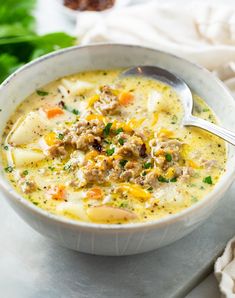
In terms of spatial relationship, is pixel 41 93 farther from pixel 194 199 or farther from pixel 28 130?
pixel 194 199

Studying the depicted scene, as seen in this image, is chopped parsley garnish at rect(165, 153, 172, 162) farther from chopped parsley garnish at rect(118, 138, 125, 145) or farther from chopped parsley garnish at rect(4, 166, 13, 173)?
chopped parsley garnish at rect(4, 166, 13, 173)

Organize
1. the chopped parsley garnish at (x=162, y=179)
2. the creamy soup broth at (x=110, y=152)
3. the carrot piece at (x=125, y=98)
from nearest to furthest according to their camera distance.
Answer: the creamy soup broth at (x=110, y=152)
the chopped parsley garnish at (x=162, y=179)
the carrot piece at (x=125, y=98)

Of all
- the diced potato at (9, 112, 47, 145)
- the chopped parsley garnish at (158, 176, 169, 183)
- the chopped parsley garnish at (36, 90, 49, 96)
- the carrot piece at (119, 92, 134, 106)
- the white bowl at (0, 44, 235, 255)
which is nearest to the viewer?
the white bowl at (0, 44, 235, 255)

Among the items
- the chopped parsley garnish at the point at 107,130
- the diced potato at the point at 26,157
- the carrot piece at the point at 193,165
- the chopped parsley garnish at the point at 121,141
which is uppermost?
the chopped parsley garnish at the point at 107,130

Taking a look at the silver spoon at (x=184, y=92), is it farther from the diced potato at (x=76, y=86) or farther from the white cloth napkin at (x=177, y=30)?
the white cloth napkin at (x=177, y=30)

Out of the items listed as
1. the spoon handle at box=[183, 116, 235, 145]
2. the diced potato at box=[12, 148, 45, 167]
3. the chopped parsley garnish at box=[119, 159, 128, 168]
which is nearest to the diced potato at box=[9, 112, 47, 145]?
the diced potato at box=[12, 148, 45, 167]

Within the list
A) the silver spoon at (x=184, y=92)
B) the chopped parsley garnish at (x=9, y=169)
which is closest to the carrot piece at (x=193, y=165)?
the silver spoon at (x=184, y=92)

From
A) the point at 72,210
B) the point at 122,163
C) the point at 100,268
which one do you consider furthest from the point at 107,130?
the point at 100,268
